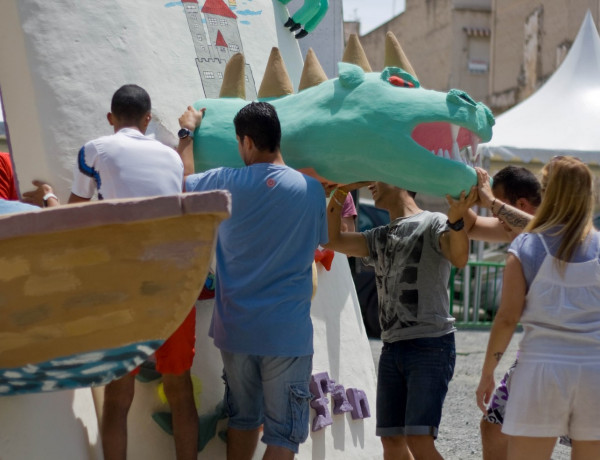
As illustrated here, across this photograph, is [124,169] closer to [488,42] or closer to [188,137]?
[188,137]

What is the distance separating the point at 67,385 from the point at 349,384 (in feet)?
7.22

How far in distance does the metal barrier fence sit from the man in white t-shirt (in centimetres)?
806

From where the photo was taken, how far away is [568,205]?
3.47 m

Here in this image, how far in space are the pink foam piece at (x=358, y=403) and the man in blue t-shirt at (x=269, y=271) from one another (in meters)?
1.12

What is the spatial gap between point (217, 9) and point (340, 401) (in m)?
2.16

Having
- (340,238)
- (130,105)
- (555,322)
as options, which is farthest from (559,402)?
(130,105)

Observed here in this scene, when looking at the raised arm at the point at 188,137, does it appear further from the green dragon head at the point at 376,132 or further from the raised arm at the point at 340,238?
the raised arm at the point at 340,238

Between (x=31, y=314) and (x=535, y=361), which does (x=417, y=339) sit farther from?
(x=31, y=314)

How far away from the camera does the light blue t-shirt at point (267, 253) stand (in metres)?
3.55

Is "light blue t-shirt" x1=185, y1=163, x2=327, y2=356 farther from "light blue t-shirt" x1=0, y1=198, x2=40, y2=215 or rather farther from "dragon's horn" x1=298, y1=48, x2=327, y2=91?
"light blue t-shirt" x1=0, y1=198, x2=40, y2=215

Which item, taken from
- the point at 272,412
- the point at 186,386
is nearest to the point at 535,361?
the point at 272,412

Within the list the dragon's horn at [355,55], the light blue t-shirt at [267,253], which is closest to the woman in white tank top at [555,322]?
the light blue t-shirt at [267,253]

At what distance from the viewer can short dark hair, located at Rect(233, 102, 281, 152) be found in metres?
3.56

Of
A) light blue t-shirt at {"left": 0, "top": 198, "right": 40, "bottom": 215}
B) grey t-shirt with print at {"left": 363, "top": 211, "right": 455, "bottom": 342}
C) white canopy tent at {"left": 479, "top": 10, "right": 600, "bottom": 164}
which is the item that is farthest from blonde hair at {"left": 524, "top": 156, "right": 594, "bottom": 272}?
white canopy tent at {"left": 479, "top": 10, "right": 600, "bottom": 164}
